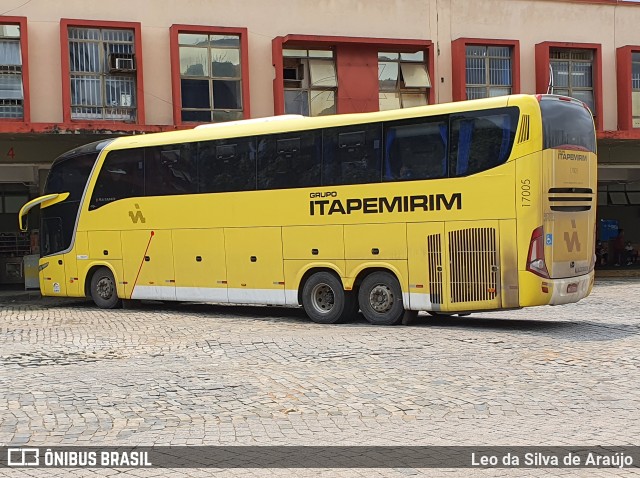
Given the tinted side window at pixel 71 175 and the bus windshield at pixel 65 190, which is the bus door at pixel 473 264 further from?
the tinted side window at pixel 71 175

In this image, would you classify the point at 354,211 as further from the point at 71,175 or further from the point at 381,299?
the point at 71,175

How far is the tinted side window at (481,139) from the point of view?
1373 centimetres

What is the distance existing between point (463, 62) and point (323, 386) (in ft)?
64.6

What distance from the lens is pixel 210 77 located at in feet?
82.8

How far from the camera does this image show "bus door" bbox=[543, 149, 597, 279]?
13.6 meters

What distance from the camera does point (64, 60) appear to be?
2378cm

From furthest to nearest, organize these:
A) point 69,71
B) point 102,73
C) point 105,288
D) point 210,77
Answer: point 210,77, point 102,73, point 69,71, point 105,288

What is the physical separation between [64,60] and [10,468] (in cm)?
1922

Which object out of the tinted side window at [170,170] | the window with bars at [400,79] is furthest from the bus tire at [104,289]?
the window with bars at [400,79]

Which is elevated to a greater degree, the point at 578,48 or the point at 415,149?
the point at 578,48

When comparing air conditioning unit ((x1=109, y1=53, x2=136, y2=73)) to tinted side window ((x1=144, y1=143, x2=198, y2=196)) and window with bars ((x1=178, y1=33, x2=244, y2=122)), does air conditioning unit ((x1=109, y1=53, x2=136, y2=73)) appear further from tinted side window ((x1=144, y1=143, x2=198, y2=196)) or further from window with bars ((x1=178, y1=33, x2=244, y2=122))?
tinted side window ((x1=144, y1=143, x2=198, y2=196))

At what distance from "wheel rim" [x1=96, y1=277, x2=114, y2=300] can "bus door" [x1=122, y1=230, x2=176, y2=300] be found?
0.68 metres

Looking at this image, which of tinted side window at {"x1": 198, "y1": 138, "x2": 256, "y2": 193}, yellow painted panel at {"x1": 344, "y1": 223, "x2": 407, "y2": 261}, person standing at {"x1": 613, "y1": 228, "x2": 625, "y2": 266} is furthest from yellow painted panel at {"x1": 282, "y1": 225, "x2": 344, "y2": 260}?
person standing at {"x1": 613, "y1": 228, "x2": 625, "y2": 266}

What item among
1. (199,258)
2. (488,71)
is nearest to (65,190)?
(199,258)
